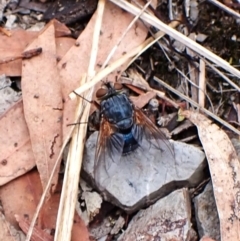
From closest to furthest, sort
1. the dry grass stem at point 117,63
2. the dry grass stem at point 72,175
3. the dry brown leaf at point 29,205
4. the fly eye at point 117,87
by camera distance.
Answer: the dry grass stem at point 72,175, the dry brown leaf at point 29,205, the dry grass stem at point 117,63, the fly eye at point 117,87

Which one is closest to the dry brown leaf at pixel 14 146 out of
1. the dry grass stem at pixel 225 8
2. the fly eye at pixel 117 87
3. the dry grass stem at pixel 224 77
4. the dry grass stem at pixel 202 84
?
the fly eye at pixel 117 87

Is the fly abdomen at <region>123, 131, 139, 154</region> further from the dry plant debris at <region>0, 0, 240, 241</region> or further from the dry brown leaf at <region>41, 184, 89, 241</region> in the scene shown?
the dry brown leaf at <region>41, 184, 89, 241</region>

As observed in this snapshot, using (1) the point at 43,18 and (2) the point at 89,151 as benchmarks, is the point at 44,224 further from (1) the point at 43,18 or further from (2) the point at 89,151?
(1) the point at 43,18

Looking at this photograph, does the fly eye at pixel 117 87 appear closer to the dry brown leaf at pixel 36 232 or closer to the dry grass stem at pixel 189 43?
the dry grass stem at pixel 189 43

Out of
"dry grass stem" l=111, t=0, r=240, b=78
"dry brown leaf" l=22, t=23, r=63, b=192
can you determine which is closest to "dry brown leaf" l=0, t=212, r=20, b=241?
"dry brown leaf" l=22, t=23, r=63, b=192

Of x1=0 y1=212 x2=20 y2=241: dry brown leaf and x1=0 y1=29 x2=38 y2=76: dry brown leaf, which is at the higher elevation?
x1=0 y1=29 x2=38 y2=76: dry brown leaf

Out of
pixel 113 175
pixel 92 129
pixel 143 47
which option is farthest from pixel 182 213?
pixel 143 47
